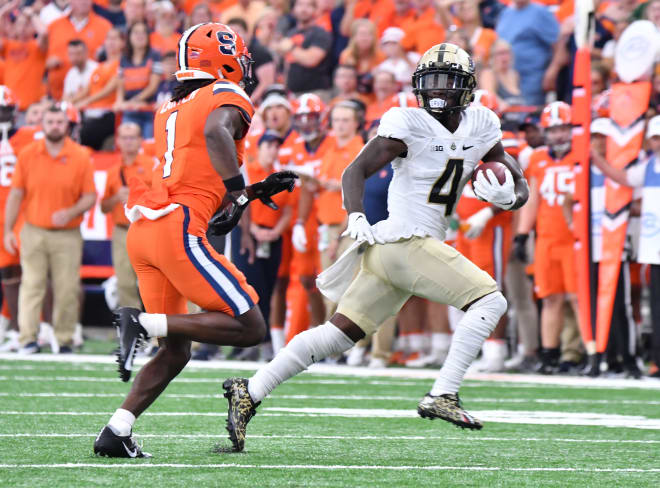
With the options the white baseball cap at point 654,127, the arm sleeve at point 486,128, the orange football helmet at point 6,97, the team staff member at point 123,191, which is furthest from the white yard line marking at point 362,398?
the orange football helmet at point 6,97

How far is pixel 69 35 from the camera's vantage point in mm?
14742

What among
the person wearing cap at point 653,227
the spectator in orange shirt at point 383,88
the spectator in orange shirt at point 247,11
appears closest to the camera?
the person wearing cap at point 653,227

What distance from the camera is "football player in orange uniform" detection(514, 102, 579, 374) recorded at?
1043 cm

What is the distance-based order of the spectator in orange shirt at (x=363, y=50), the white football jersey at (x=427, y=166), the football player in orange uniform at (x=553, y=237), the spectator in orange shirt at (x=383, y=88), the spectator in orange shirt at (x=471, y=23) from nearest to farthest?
the white football jersey at (x=427, y=166) → the football player in orange uniform at (x=553, y=237) → the spectator in orange shirt at (x=383, y=88) → the spectator in orange shirt at (x=471, y=23) → the spectator in orange shirt at (x=363, y=50)

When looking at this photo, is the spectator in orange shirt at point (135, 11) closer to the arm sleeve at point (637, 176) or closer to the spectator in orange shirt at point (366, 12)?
the spectator in orange shirt at point (366, 12)

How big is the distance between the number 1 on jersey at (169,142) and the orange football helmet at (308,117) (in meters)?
5.87

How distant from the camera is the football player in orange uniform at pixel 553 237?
411 inches

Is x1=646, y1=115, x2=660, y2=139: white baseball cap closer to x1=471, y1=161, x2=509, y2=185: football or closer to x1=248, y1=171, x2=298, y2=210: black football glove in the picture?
x1=471, y1=161, x2=509, y2=185: football

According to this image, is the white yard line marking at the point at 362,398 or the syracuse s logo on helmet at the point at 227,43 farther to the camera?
the white yard line marking at the point at 362,398

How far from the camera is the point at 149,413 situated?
7121 mm

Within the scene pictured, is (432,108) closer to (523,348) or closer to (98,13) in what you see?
(523,348)

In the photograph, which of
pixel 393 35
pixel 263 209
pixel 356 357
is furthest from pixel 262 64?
pixel 356 357

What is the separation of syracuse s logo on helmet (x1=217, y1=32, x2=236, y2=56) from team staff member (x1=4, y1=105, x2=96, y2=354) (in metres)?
6.12

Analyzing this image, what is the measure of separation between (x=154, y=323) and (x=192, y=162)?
0.70 metres
